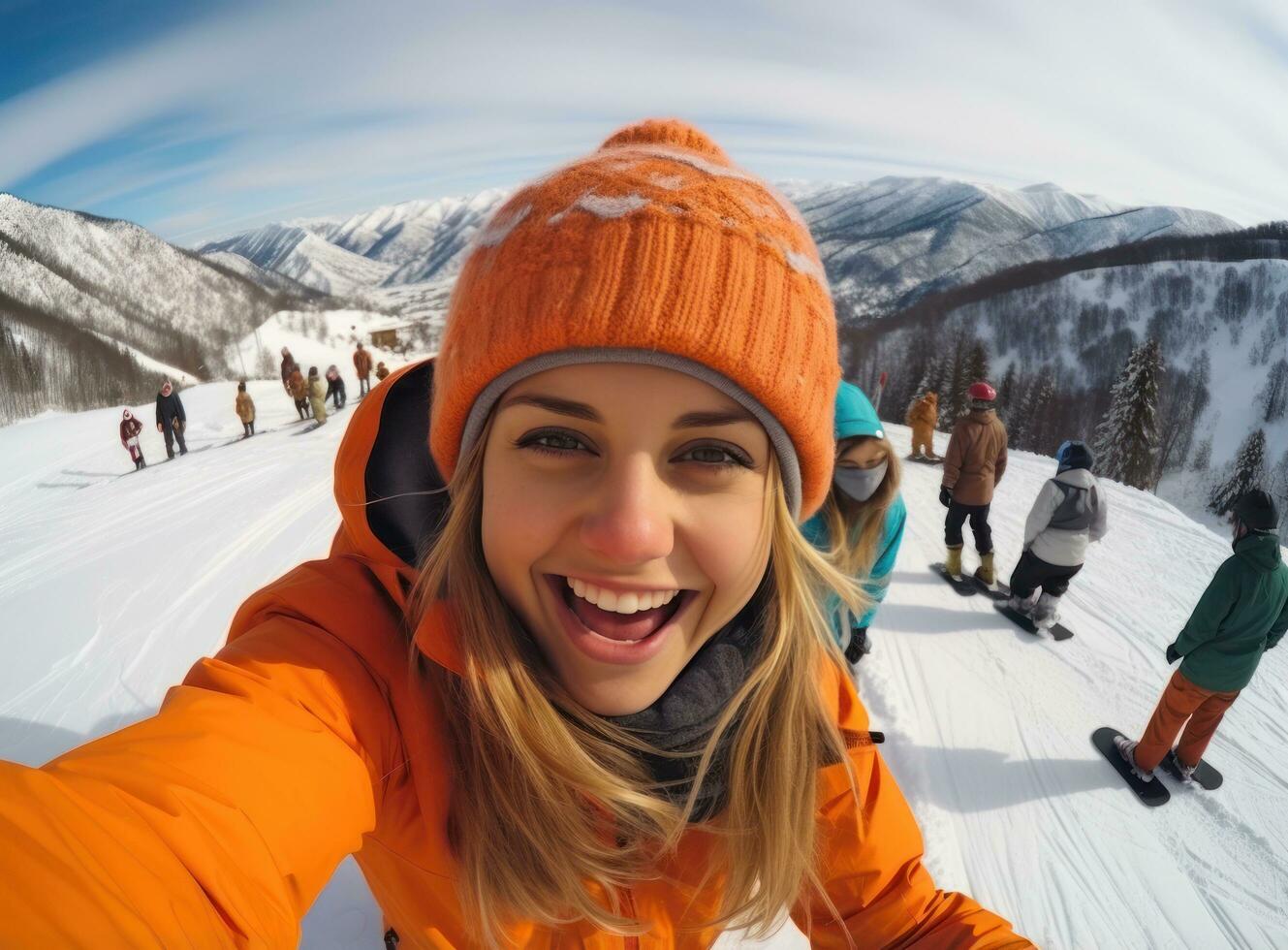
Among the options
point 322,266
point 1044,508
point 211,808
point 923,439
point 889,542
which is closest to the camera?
point 211,808

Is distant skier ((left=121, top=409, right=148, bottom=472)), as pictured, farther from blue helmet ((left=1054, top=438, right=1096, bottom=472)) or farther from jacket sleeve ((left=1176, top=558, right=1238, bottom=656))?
jacket sleeve ((left=1176, top=558, right=1238, bottom=656))

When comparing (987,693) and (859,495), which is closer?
(859,495)

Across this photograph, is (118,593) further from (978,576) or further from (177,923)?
(978,576)

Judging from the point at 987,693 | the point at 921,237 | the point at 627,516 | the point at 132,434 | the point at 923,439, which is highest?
the point at 921,237

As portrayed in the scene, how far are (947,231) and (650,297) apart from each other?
157 m

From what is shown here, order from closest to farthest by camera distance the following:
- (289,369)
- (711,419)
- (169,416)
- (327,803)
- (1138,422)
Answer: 1. (327,803)
2. (711,419)
3. (169,416)
4. (289,369)
5. (1138,422)

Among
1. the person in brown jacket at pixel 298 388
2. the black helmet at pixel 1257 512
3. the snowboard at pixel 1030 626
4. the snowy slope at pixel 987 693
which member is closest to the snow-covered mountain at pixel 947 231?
Result: the person in brown jacket at pixel 298 388

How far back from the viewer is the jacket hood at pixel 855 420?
2705mm

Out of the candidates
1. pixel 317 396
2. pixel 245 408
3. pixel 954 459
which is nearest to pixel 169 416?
pixel 245 408

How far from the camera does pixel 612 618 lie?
1.16 m

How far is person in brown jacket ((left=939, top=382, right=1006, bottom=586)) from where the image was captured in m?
4.76

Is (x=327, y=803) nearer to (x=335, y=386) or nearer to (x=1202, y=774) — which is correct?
(x=1202, y=774)

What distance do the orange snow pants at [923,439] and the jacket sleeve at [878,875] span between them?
9212mm

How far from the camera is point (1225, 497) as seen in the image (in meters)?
31.6
